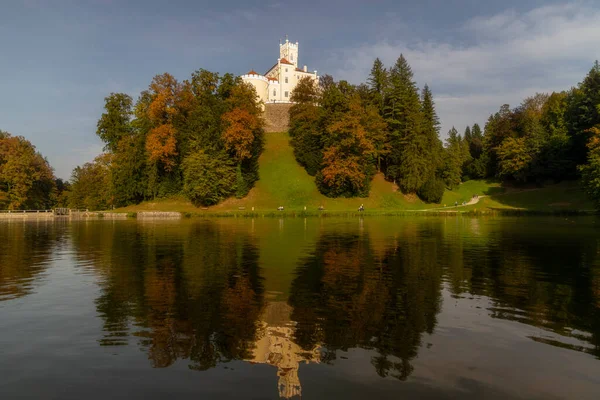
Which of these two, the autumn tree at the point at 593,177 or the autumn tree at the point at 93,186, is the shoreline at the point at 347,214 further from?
the autumn tree at the point at 93,186

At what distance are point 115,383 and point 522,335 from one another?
26.3 feet

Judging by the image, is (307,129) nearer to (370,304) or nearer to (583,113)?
(583,113)

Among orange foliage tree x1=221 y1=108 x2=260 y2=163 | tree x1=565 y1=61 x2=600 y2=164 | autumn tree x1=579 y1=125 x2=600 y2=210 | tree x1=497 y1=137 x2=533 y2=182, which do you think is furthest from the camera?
tree x1=497 y1=137 x2=533 y2=182

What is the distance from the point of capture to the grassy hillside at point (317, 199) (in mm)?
69250

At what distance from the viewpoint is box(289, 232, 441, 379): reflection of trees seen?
26.5 feet

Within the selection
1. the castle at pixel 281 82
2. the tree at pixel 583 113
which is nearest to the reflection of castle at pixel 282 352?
the tree at pixel 583 113

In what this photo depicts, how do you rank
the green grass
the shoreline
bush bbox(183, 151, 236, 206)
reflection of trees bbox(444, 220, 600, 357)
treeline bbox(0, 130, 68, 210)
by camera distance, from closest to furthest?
1. reflection of trees bbox(444, 220, 600, 357)
2. the shoreline
3. bush bbox(183, 151, 236, 206)
4. the green grass
5. treeline bbox(0, 130, 68, 210)

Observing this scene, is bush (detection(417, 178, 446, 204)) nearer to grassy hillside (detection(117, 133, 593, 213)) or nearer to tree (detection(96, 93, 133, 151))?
grassy hillside (detection(117, 133, 593, 213))

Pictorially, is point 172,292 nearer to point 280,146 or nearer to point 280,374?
point 280,374

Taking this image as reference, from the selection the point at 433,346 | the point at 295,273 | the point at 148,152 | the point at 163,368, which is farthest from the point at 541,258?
the point at 148,152

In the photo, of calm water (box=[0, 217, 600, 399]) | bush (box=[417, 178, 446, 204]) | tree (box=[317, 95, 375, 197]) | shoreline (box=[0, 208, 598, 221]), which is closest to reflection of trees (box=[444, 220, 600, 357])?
calm water (box=[0, 217, 600, 399])

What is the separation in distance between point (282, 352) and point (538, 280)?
1093 cm

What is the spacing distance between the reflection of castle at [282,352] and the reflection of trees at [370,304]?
9.5 inches

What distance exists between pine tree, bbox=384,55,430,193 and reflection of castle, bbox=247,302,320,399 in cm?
6486
